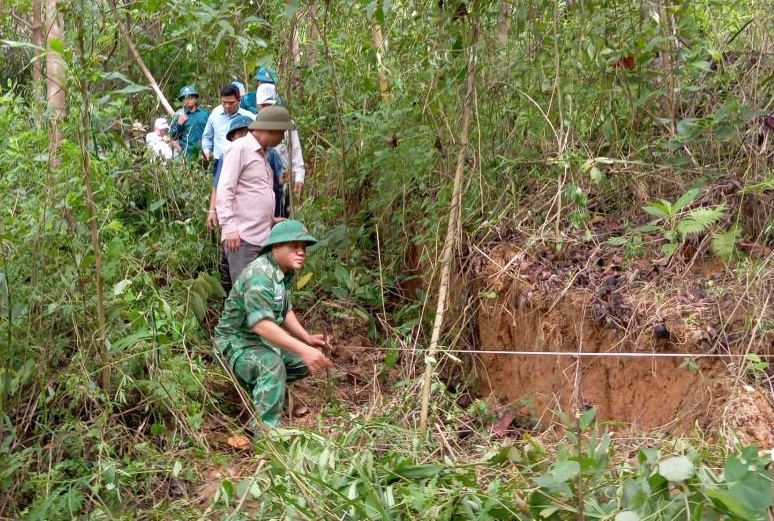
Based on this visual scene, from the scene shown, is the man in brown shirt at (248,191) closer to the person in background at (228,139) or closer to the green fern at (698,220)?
the person in background at (228,139)

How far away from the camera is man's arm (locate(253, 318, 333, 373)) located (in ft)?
17.0

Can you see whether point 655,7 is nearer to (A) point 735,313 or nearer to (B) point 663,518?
(A) point 735,313

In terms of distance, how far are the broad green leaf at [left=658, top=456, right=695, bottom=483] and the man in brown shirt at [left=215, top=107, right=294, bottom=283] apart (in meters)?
3.37

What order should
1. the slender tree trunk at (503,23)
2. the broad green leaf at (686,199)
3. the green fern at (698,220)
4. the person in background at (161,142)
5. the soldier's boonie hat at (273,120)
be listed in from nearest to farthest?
the green fern at (698,220) → the broad green leaf at (686,199) → the soldier's boonie hat at (273,120) → the slender tree trunk at (503,23) → the person in background at (161,142)

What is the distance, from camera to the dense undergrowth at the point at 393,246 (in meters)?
4.46

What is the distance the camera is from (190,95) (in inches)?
372

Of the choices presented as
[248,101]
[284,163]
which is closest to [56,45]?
[284,163]

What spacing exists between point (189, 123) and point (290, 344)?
458 cm

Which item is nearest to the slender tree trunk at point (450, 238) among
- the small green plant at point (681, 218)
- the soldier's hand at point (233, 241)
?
the small green plant at point (681, 218)

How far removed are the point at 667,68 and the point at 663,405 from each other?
7.76ft

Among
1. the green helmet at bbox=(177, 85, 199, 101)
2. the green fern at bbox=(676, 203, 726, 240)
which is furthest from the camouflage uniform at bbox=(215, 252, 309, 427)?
the green helmet at bbox=(177, 85, 199, 101)

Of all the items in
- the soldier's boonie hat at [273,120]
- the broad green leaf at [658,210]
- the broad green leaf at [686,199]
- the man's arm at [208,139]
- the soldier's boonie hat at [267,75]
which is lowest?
the broad green leaf at [658,210]

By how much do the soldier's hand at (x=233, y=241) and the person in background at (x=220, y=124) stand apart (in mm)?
1705

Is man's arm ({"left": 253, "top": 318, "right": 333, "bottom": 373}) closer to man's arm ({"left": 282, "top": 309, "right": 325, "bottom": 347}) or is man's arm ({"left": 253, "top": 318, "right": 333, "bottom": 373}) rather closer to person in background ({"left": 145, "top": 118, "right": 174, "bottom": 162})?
man's arm ({"left": 282, "top": 309, "right": 325, "bottom": 347})
